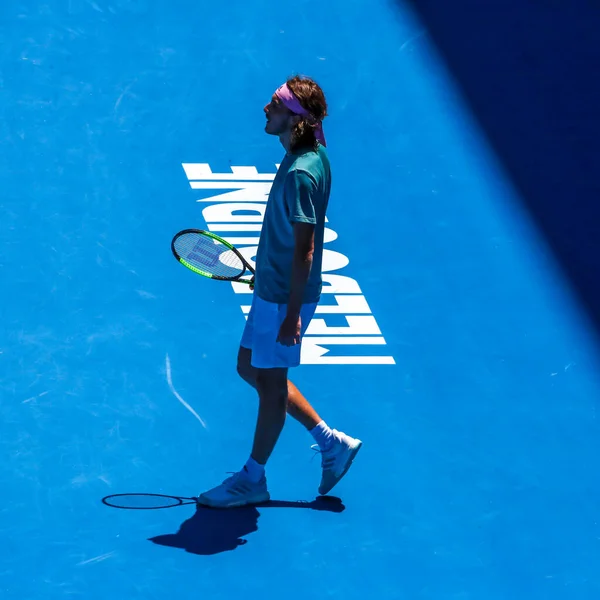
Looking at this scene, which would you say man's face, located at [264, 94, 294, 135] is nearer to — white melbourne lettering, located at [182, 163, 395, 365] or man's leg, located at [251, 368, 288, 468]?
man's leg, located at [251, 368, 288, 468]

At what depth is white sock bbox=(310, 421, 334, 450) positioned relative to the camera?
5.48 m

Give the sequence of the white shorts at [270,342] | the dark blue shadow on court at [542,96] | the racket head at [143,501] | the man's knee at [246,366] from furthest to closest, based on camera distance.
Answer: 1. the dark blue shadow on court at [542,96]
2. the man's knee at [246,366]
3. the racket head at [143,501]
4. the white shorts at [270,342]

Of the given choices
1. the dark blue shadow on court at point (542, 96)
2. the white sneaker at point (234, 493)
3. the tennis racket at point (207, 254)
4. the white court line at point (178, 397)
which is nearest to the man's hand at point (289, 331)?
the white sneaker at point (234, 493)

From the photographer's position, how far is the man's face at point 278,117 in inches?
202

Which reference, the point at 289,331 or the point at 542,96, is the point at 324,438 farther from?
the point at 542,96

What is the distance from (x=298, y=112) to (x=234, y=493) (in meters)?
1.71

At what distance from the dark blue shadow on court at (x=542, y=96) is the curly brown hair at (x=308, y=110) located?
2.60 meters

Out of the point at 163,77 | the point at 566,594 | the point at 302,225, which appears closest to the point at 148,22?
the point at 163,77

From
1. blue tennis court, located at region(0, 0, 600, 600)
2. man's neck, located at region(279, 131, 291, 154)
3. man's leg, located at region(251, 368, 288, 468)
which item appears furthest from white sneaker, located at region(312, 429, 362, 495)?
man's neck, located at region(279, 131, 291, 154)

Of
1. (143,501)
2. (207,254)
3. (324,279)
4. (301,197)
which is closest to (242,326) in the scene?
(324,279)

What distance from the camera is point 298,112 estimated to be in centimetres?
511

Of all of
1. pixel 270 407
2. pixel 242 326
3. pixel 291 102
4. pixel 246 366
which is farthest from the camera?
pixel 242 326

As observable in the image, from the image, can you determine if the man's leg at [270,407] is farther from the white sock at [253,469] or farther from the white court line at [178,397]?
the white court line at [178,397]

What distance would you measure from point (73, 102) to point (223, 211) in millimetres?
1347
